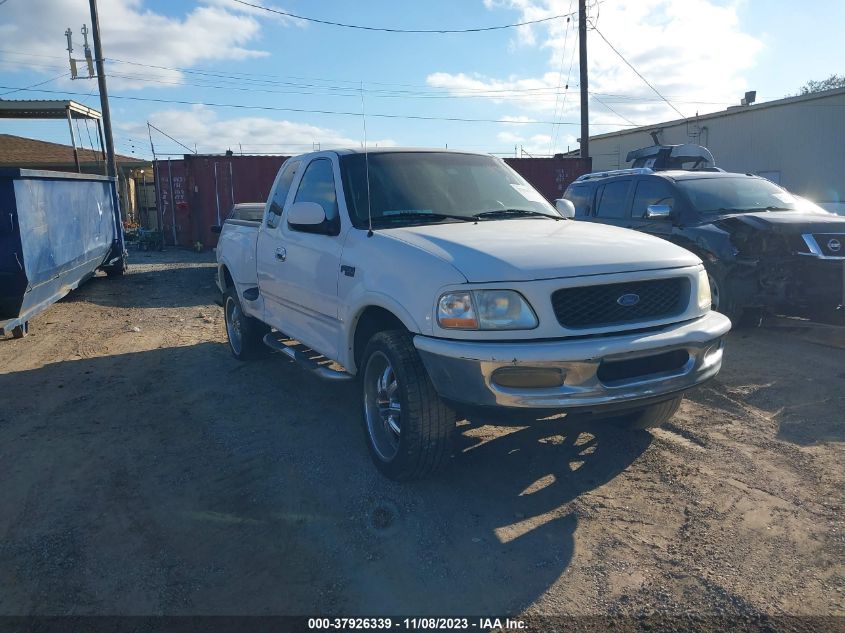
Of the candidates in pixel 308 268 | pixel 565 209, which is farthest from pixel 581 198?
pixel 308 268

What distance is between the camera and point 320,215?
14.0 feet

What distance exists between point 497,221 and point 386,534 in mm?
2170

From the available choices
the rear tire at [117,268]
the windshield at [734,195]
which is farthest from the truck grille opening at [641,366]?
the rear tire at [117,268]

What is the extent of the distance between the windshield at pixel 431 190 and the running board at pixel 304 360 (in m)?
1.04

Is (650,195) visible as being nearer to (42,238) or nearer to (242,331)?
(242,331)

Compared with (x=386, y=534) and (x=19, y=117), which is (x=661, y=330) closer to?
(x=386, y=534)

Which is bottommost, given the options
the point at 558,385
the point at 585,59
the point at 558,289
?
the point at 558,385

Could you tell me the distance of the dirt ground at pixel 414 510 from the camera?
287 cm

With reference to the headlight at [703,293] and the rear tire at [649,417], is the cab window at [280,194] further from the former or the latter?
the headlight at [703,293]

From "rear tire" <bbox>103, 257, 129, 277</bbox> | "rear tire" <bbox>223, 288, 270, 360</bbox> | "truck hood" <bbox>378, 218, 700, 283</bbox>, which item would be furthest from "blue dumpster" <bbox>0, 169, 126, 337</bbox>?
"truck hood" <bbox>378, 218, 700, 283</bbox>

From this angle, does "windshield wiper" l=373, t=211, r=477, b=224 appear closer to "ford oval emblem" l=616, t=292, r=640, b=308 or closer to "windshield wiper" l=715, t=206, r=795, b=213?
"ford oval emblem" l=616, t=292, r=640, b=308

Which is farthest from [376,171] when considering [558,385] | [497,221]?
A: [558,385]

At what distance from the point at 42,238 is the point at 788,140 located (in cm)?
2199

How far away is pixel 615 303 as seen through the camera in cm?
340
